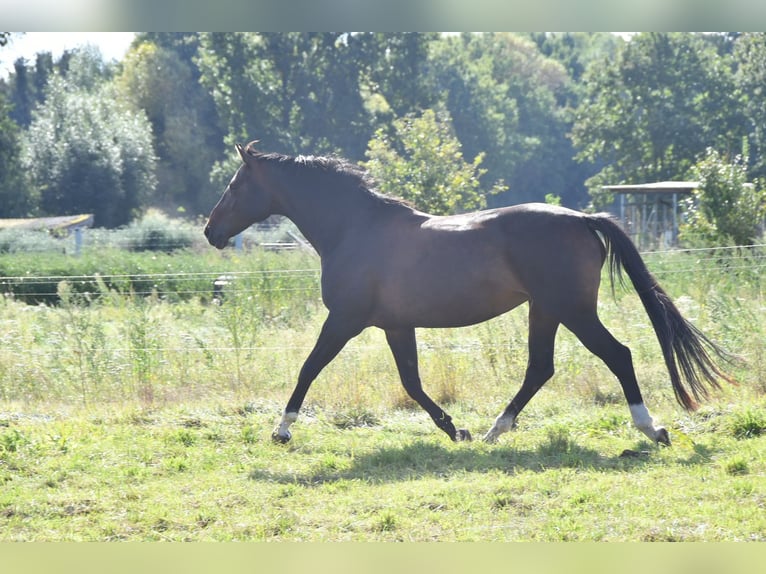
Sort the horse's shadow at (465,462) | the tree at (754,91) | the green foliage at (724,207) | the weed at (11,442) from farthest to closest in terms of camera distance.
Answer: the tree at (754,91)
the green foliage at (724,207)
the weed at (11,442)
the horse's shadow at (465,462)

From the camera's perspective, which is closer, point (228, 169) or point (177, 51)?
point (228, 169)

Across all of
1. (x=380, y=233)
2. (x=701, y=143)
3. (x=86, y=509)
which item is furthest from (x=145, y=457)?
(x=701, y=143)

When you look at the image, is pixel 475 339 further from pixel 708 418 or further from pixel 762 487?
pixel 762 487

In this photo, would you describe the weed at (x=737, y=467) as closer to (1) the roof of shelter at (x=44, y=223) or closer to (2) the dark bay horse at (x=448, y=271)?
(2) the dark bay horse at (x=448, y=271)

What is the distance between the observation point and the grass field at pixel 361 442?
4.99 metres

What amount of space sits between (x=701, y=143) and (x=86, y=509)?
4187cm

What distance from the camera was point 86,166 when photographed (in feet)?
143

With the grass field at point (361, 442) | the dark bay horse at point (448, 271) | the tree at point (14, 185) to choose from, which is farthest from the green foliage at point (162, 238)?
the dark bay horse at point (448, 271)

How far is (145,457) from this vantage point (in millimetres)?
6715

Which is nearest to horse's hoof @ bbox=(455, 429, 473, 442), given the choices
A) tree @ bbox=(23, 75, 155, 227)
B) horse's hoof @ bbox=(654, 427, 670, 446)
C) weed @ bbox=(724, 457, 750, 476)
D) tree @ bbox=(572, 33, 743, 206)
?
horse's hoof @ bbox=(654, 427, 670, 446)

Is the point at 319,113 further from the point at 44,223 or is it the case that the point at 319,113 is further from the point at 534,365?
the point at 534,365

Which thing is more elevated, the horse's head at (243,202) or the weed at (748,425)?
the horse's head at (243,202)

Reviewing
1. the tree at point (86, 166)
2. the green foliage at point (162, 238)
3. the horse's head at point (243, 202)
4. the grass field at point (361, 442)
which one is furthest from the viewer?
the tree at point (86, 166)

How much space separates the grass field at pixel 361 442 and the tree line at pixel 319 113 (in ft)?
78.4
